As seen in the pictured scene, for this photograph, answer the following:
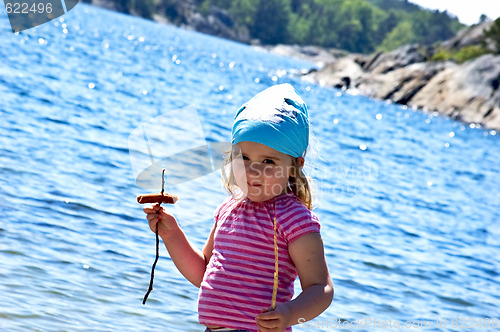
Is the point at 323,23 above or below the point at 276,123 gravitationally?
below

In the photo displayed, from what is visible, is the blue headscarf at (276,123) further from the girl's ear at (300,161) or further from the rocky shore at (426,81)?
the rocky shore at (426,81)

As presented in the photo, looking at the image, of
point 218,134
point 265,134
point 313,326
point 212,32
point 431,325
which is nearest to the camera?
point 265,134

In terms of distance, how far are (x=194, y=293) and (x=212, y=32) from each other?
11865cm

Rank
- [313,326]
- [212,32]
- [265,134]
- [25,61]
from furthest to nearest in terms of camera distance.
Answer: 1. [212,32]
2. [25,61]
3. [313,326]
4. [265,134]

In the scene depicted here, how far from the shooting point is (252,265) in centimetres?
250

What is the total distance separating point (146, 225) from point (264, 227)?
4313 millimetres

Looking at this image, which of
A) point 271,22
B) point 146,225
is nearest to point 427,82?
point 146,225

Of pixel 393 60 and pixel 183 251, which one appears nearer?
pixel 183 251

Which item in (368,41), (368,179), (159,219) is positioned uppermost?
(159,219)

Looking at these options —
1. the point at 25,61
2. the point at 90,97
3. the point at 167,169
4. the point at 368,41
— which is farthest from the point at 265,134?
the point at 368,41

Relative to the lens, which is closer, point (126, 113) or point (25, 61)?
point (126, 113)

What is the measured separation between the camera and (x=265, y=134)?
250cm

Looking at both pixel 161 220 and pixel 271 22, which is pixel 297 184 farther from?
pixel 271 22

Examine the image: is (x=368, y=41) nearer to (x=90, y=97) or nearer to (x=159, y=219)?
(x=90, y=97)
